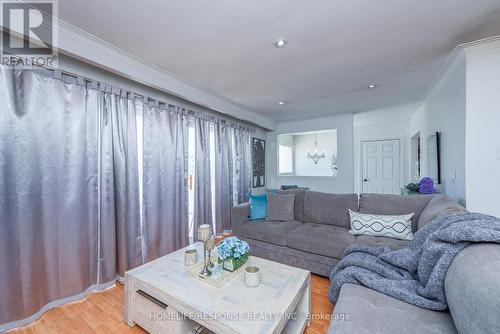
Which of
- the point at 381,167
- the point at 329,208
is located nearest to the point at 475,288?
the point at 329,208

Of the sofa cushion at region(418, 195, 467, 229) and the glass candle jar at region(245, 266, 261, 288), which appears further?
the sofa cushion at region(418, 195, 467, 229)

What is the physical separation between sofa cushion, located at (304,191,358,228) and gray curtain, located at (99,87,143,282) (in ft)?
6.97

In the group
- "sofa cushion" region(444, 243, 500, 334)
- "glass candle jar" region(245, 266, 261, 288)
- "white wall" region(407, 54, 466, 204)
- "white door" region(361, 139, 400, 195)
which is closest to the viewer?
"sofa cushion" region(444, 243, 500, 334)

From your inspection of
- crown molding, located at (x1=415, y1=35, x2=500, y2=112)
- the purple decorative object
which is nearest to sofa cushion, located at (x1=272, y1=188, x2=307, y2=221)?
the purple decorative object

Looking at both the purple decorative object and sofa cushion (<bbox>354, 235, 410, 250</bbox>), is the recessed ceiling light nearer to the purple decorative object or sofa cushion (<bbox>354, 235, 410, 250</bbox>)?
sofa cushion (<bbox>354, 235, 410, 250</bbox>)

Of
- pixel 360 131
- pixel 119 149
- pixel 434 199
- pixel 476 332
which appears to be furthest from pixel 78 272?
pixel 360 131

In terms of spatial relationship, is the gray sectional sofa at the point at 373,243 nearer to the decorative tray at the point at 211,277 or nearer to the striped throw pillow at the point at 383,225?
the striped throw pillow at the point at 383,225

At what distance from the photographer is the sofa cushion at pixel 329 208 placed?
257 cm

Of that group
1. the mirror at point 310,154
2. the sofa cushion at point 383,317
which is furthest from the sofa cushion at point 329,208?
the mirror at point 310,154

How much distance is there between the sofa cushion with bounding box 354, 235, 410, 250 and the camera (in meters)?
1.95

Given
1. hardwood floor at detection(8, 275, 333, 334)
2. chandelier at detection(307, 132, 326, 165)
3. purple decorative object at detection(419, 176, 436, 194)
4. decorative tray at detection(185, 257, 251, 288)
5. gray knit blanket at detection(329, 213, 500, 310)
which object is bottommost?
hardwood floor at detection(8, 275, 333, 334)

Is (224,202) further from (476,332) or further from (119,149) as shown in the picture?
(476,332)

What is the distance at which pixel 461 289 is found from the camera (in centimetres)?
→ 89

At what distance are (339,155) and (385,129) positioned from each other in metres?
1.86
